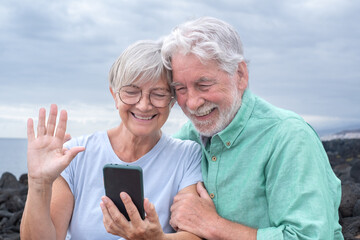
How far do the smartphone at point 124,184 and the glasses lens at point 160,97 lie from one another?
59 cm

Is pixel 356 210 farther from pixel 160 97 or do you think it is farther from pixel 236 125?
pixel 160 97

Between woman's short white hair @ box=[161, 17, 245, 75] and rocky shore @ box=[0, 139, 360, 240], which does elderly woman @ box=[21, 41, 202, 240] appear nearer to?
woman's short white hair @ box=[161, 17, 245, 75]

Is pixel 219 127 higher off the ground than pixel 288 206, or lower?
higher

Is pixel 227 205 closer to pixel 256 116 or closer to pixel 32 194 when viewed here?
pixel 256 116

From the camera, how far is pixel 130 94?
3.28m

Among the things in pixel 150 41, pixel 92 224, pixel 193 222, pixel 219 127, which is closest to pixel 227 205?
pixel 193 222

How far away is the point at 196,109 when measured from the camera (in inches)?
129

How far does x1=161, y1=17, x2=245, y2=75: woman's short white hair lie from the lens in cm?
313

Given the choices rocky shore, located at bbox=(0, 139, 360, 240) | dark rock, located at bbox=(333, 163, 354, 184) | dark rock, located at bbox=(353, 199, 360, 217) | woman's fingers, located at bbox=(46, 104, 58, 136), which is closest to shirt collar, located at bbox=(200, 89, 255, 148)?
woman's fingers, located at bbox=(46, 104, 58, 136)

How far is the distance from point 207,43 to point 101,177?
1284 mm

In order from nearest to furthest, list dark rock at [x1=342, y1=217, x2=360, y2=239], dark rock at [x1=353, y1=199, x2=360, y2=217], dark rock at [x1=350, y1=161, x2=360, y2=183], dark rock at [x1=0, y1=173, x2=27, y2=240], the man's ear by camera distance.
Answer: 1. the man's ear
2. dark rock at [x1=342, y1=217, x2=360, y2=239]
3. dark rock at [x1=353, y1=199, x2=360, y2=217]
4. dark rock at [x1=0, y1=173, x2=27, y2=240]
5. dark rock at [x1=350, y1=161, x2=360, y2=183]

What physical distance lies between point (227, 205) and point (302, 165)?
2.02ft

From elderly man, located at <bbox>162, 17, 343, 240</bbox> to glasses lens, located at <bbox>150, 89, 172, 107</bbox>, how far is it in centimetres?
9

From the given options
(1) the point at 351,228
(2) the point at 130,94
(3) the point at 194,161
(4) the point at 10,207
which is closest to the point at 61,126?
(2) the point at 130,94
